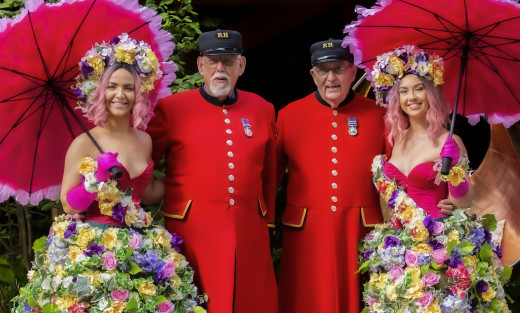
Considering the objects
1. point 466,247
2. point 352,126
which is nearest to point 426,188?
point 466,247

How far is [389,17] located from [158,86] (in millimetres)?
1373

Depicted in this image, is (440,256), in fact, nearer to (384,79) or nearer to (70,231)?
(384,79)

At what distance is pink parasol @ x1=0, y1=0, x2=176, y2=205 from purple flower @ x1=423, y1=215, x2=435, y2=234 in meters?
1.76

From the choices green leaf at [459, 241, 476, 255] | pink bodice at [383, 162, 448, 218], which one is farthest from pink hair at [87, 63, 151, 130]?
green leaf at [459, 241, 476, 255]

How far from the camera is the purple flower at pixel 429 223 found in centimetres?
466

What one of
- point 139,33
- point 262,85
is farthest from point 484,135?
point 139,33

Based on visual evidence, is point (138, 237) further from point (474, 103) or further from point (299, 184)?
point (474, 103)

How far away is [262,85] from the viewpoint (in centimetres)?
941

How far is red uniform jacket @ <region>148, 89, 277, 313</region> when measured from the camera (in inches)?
194

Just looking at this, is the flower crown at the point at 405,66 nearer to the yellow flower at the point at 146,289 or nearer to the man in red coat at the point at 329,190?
the man in red coat at the point at 329,190

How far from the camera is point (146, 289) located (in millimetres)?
4387

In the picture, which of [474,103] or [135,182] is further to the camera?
[474,103]

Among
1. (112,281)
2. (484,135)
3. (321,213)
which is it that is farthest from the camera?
(484,135)

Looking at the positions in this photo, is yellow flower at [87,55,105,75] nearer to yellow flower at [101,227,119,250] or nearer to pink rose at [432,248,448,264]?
yellow flower at [101,227,119,250]
